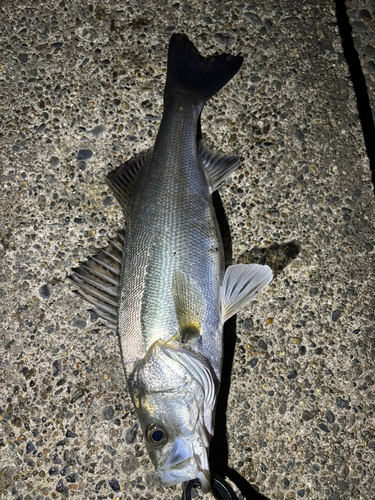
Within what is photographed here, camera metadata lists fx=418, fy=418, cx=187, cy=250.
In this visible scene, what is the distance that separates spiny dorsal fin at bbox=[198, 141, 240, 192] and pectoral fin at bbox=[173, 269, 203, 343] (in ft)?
2.12

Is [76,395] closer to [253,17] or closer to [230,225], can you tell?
[230,225]

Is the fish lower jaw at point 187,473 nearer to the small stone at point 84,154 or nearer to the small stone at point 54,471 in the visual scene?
the small stone at point 54,471

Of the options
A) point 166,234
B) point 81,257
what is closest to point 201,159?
point 166,234

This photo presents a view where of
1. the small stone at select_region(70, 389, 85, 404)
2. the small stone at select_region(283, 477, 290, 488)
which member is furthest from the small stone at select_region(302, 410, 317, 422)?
the small stone at select_region(70, 389, 85, 404)

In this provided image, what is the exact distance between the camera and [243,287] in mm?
2227

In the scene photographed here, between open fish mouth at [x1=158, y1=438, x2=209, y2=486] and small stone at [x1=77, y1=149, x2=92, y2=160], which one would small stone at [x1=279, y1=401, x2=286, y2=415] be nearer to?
open fish mouth at [x1=158, y1=438, x2=209, y2=486]

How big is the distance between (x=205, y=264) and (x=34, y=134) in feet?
5.16

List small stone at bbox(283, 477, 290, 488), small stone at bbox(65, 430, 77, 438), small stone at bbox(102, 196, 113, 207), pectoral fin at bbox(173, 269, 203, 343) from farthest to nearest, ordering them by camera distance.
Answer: small stone at bbox(102, 196, 113, 207) → small stone at bbox(65, 430, 77, 438) → small stone at bbox(283, 477, 290, 488) → pectoral fin at bbox(173, 269, 203, 343)

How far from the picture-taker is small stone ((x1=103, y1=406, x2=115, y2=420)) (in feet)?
7.98

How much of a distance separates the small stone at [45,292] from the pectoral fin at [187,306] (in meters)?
0.96

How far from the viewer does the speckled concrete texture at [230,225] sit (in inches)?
93.5

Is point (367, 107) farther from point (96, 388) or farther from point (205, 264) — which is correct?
point (96, 388)

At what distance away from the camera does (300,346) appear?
8.09ft

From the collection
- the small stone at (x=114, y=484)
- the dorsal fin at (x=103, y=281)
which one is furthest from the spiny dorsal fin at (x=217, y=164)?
the small stone at (x=114, y=484)
